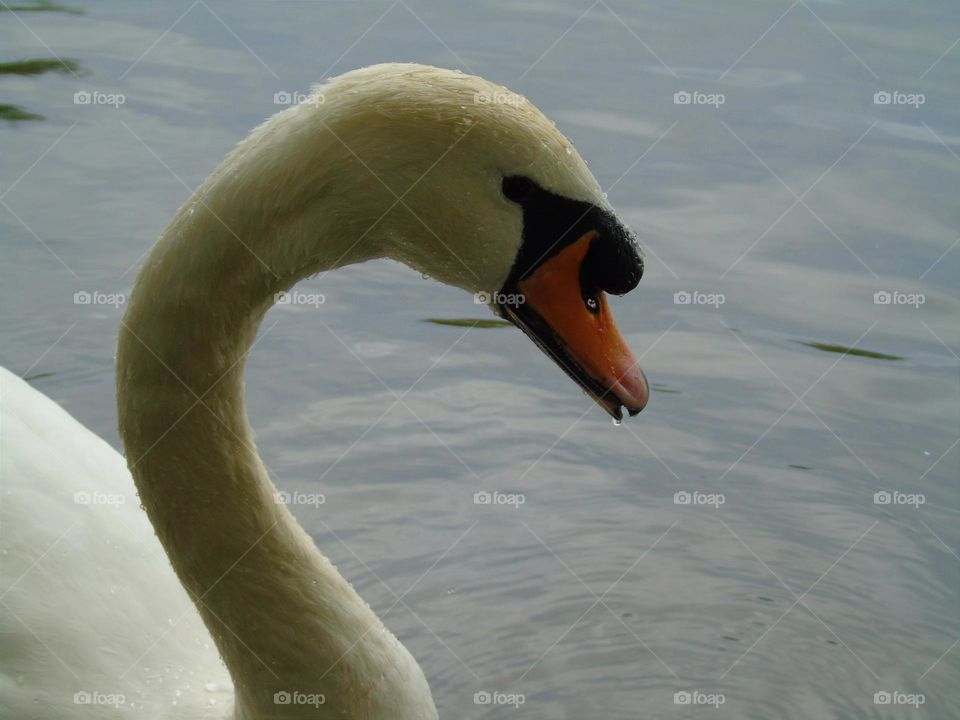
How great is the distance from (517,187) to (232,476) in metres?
1.00

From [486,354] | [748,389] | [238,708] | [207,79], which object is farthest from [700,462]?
[207,79]

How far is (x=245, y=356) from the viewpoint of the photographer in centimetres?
321

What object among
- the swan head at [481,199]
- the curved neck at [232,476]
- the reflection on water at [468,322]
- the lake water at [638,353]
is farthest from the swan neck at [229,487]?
the reflection on water at [468,322]

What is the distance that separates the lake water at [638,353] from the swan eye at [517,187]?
2184mm

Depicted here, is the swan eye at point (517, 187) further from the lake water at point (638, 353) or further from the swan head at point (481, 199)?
the lake water at point (638, 353)

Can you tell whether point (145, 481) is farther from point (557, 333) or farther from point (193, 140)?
point (193, 140)

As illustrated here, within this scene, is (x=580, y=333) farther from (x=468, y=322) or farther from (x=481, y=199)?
(x=468, y=322)

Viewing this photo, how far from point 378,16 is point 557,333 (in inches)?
282

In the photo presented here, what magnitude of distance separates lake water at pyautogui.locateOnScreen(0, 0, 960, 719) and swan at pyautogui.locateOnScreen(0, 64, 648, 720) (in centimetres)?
114

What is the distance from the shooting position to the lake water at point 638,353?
4.99 m

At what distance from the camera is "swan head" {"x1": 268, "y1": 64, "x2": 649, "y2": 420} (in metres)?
2.83

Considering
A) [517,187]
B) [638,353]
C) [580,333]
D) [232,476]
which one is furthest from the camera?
[638,353]

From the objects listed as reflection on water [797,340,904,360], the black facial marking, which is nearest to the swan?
the black facial marking

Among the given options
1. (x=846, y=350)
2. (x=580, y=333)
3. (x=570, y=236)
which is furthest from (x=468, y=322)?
(x=570, y=236)
